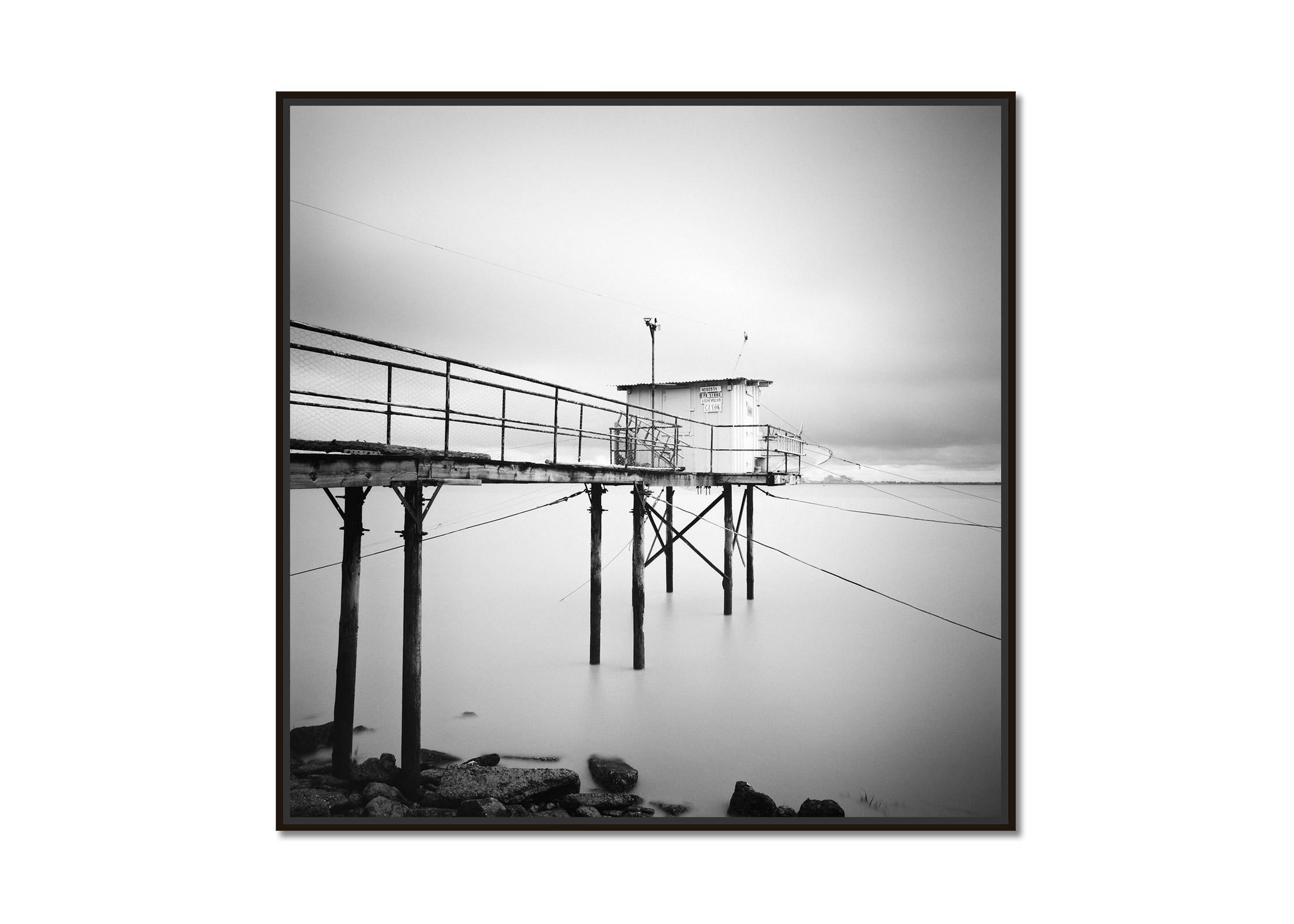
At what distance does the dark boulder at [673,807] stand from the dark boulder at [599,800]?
8.0 inches

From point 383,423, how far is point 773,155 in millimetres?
3981

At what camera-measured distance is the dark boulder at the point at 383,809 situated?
14.2 feet

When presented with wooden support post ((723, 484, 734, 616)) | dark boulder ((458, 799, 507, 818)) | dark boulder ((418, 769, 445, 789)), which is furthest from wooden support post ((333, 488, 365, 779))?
wooden support post ((723, 484, 734, 616))

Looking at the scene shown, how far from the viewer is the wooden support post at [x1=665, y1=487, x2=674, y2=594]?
1111cm

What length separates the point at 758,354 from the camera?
7625 millimetres

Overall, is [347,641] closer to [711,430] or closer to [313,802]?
[313,802]

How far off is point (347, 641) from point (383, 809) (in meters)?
1.37

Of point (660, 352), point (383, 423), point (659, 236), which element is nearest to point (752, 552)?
point (660, 352)

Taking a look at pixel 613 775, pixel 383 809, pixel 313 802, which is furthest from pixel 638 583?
pixel 313 802

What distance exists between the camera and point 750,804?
4637 mm

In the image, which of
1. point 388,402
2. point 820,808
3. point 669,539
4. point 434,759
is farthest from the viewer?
point 669,539

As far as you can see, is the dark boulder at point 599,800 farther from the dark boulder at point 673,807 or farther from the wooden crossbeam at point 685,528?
the wooden crossbeam at point 685,528

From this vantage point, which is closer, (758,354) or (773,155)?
(773,155)
